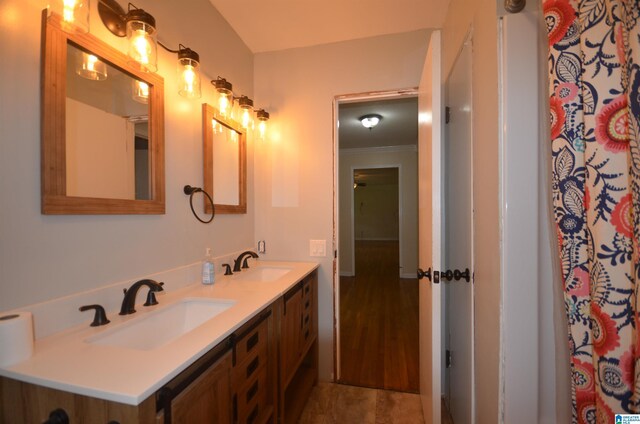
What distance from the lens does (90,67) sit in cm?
92

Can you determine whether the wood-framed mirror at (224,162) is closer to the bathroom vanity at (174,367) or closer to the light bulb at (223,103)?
the light bulb at (223,103)

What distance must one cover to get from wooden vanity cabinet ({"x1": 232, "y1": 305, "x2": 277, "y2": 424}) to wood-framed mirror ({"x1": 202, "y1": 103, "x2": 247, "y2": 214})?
773mm

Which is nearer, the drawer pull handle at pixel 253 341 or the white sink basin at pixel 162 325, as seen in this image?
the white sink basin at pixel 162 325

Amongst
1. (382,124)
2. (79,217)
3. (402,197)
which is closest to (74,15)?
(79,217)

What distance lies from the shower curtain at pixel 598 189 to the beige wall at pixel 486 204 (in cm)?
21

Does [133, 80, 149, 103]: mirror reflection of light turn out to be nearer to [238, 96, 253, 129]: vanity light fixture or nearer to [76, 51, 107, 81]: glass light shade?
[76, 51, 107, 81]: glass light shade

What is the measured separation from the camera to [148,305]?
105 cm

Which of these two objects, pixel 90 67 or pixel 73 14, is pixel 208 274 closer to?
pixel 90 67

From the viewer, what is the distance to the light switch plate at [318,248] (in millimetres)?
1980

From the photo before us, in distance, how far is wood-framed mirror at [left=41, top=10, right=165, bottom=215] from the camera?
0.79m

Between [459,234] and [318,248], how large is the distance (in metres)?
1.00

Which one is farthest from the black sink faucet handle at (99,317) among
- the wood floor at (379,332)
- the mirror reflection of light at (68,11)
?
the wood floor at (379,332)

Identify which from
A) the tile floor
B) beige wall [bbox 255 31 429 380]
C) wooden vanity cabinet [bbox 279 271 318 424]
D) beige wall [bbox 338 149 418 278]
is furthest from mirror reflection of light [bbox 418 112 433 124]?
beige wall [bbox 338 149 418 278]

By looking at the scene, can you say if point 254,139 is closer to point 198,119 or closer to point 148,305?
point 198,119
